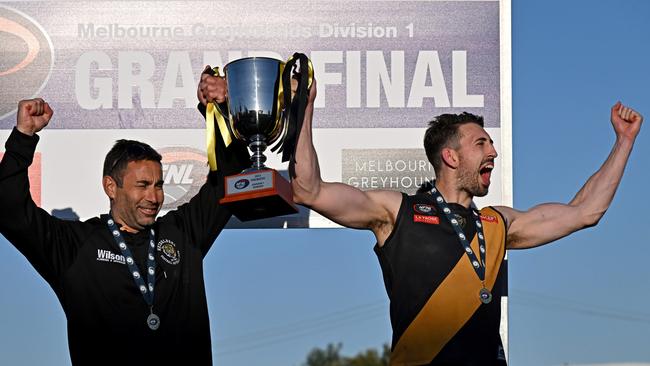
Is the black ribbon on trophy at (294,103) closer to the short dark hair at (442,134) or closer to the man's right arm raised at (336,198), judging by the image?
the man's right arm raised at (336,198)

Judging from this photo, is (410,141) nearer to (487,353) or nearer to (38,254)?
(487,353)

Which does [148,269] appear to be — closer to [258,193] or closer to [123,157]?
[123,157]

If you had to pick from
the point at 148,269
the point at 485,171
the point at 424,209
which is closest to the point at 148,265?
the point at 148,269

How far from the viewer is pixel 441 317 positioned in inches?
251

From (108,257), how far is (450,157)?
183 cm

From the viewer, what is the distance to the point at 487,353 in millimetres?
6367

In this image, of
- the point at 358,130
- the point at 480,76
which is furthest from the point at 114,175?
the point at 480,76

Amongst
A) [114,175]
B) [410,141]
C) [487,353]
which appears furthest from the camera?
[410,141]

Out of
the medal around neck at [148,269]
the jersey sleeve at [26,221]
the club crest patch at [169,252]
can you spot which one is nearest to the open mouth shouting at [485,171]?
the club crest patch at [169,252]

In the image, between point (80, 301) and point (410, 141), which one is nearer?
point (80, 301)

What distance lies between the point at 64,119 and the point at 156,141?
0.58m

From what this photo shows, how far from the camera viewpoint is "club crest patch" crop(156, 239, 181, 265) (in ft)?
22.1

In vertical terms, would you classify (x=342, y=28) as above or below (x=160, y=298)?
above

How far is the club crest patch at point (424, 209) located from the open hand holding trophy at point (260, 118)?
0.61 metres
